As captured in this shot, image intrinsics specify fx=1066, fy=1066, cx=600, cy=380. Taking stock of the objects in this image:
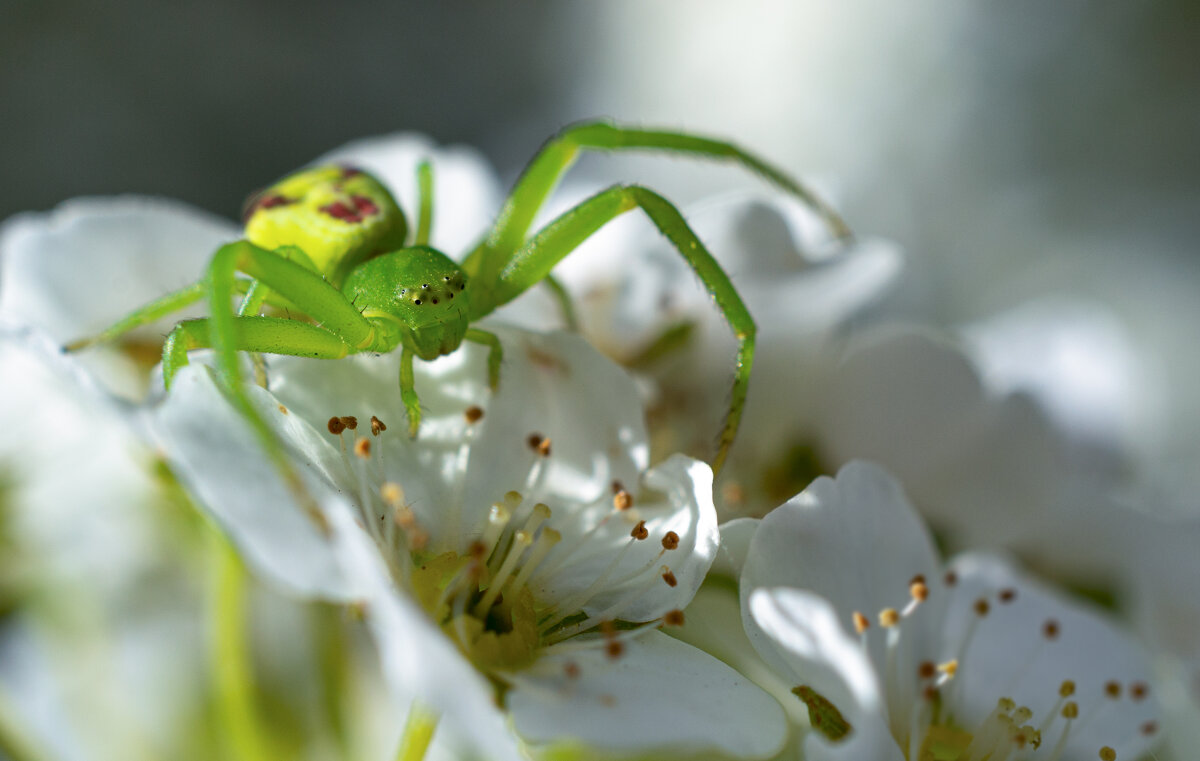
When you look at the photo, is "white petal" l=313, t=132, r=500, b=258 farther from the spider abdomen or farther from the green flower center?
the green flower center

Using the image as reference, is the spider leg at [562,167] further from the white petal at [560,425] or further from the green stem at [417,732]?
the green stem at [417,732]

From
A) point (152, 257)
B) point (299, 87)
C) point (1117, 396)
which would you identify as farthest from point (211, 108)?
A: point (1117, 396)

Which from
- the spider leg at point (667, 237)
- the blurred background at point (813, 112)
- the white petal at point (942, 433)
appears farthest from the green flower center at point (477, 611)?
the blurred background at point (813, 112)

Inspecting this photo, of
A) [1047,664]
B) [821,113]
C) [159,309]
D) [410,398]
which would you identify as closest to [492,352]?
[410,398]

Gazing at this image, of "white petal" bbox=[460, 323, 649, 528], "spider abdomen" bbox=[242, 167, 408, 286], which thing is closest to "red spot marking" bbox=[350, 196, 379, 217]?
"spider abdomen" bbox=[242, 167, 408, 286]

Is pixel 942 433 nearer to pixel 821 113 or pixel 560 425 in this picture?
pixel 560 425

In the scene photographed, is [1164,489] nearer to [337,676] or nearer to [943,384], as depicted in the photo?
[943,384]
